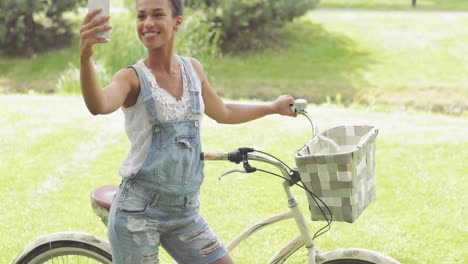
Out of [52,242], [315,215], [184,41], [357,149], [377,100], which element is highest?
[357,149]

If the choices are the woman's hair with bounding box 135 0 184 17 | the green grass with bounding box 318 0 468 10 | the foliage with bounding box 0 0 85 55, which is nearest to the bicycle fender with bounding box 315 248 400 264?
the woman's hair with bounding box 135 0 184 17

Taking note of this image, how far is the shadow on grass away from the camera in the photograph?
20.1 metres

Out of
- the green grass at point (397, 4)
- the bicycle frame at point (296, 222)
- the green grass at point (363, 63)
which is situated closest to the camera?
the bicycle frame at point (296, 222)

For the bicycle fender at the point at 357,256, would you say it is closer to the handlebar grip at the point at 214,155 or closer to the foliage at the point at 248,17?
the handlebar grip at the point at 214,155

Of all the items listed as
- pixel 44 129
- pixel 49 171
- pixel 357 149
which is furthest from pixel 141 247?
pixel 44 129

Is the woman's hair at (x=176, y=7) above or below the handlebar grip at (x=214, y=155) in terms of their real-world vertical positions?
above

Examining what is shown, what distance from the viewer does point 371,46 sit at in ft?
78.6

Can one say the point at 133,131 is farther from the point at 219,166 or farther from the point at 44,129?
the point at 44,129

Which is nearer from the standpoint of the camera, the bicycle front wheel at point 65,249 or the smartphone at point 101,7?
the smartphone at point 101,7

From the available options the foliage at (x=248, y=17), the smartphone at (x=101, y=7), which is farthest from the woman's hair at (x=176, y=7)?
the foliage at (x=248, y=17)

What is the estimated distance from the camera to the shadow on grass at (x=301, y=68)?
20078 mm

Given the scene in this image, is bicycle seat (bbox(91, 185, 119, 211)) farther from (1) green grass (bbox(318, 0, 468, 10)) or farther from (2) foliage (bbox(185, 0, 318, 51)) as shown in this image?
(1) green grass (bbox(318, 0, 468, 10))

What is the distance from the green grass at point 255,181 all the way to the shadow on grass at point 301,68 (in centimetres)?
944

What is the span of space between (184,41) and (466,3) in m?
15.8
